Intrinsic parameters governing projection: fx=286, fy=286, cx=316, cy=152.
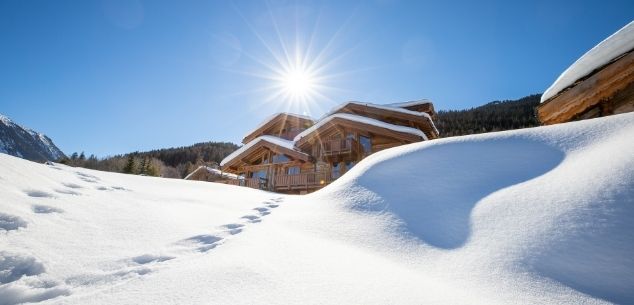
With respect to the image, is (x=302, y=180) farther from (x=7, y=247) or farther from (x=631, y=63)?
(x=7, y=247)

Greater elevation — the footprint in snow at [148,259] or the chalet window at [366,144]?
the chalet window at [366,144]

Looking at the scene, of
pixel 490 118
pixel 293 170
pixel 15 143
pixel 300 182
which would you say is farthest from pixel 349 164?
pixel 15 143

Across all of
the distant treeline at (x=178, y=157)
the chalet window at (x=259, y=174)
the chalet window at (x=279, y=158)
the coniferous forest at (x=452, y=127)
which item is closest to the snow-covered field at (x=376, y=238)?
the chalet window at (x=279, y=158)

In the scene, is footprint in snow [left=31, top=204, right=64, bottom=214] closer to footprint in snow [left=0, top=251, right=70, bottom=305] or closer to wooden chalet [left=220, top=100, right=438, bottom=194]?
footprint in snow [left=0, top=251, right=70, bottom=305]

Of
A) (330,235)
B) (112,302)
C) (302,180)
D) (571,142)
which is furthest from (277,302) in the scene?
(302,180)

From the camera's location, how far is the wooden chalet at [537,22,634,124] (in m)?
5.84

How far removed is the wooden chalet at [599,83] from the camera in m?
5.84

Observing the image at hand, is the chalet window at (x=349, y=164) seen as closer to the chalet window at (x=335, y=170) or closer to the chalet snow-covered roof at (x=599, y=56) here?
the chalet window at (x=335, y=170)

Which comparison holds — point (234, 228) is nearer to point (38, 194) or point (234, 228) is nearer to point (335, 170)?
point (38, 194)

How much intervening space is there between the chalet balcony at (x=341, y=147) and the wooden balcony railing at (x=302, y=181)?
1.60 m

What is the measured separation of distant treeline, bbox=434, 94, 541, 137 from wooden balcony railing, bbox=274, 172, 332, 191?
31886 millimetres

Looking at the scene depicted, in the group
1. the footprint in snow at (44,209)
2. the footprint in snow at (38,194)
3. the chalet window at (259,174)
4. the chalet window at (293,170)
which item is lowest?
the footprint in snow at (44,209)

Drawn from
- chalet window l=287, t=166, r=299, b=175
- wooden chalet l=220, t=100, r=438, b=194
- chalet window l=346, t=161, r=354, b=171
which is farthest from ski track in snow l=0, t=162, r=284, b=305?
chalet window l=287, t=166, r=299, b=175

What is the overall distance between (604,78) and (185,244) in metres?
8.48
